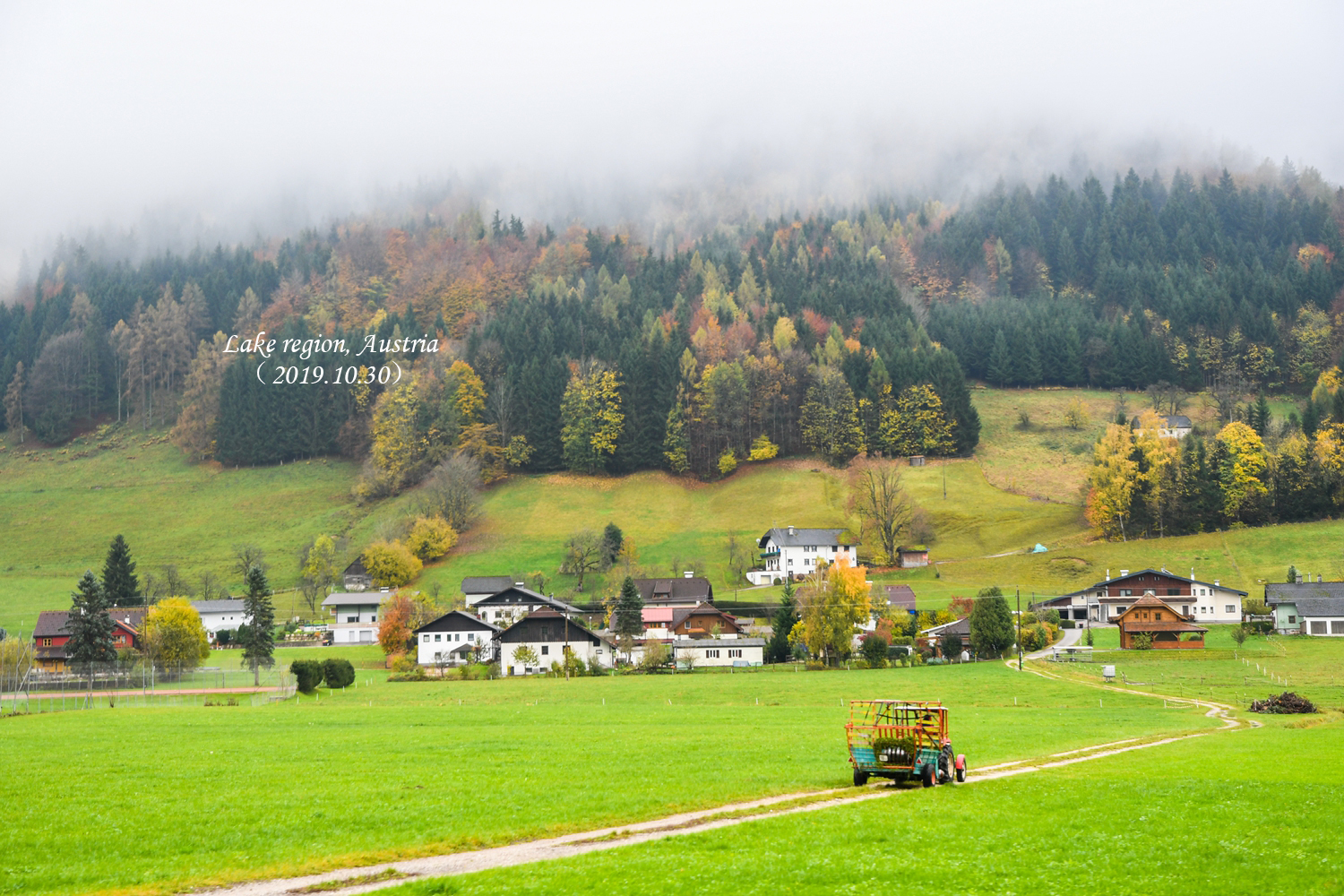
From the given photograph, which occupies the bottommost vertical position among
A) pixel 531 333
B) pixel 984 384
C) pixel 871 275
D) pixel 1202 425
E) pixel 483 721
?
pixel 483 721

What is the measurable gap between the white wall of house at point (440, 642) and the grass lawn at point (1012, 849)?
6971cm

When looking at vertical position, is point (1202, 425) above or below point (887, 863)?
above

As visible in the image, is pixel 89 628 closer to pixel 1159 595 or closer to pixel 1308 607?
pixel 1159 595

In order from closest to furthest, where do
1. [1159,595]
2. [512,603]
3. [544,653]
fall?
[544,653], [1159,595], [512,603]

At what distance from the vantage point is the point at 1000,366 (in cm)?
16450

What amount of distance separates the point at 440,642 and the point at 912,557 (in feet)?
170

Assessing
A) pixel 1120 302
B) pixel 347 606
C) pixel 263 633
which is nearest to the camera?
pixel 263 633

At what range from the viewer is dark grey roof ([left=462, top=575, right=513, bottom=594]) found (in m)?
102

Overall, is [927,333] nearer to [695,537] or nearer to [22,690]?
[695,537]

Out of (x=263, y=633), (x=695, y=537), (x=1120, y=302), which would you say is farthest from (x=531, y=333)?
(x=1120, y=302)

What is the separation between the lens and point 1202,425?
465 feet

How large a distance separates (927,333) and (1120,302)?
53683mm

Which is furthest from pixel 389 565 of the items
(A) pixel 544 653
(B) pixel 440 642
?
(A) pixel 544 653

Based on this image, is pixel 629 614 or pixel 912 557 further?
pixel 912 557
